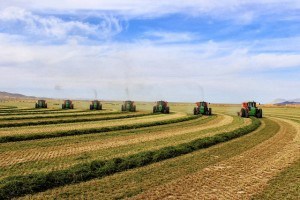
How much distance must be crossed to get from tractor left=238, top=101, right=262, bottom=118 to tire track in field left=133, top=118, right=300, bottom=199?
22483mm

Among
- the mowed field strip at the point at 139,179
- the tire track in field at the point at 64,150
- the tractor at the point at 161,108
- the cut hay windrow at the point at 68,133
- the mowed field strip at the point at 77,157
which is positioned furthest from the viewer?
the tractor at the point at 161,108

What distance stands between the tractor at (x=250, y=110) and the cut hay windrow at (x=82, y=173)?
77.4 ft

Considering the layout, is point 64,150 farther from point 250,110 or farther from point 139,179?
point 250,110

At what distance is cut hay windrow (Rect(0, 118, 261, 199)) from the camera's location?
9766mm

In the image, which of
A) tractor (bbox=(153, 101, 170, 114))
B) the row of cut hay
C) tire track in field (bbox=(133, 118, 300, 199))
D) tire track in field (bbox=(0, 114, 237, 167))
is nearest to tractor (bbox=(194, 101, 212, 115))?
tractor (bbox=(153, 101, 170, 114))

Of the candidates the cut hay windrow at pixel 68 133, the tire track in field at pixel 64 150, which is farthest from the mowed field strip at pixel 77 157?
the cut hay windrow at pixel 68 133

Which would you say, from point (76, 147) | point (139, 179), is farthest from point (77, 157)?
point (139, 179)

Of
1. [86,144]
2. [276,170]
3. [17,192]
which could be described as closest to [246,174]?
[276,170]

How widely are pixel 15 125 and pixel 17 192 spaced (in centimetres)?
1925

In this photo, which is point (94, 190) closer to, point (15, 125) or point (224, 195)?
point (224, 195)

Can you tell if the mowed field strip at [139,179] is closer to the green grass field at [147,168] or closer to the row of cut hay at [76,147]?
the green grass field at [147,168]

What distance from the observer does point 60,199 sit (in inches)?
357

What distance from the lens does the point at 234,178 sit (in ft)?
37.2

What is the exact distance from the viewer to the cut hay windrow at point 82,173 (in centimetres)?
977
